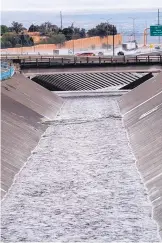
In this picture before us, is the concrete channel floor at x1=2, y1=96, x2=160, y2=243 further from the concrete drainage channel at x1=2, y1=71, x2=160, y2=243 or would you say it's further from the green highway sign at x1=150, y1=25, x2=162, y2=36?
the green highway sign at x1=150, y1=25, x2=162, y2=36

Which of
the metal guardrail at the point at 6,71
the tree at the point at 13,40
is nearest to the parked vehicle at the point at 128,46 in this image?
the tree at the point at 13,40

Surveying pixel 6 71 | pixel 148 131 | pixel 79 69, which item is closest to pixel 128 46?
pixel 79 69

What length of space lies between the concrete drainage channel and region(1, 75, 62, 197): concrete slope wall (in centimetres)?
67

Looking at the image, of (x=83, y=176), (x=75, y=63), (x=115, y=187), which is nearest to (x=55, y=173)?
(x=83, y=176)

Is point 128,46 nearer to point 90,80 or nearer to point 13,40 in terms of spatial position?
point 13,40

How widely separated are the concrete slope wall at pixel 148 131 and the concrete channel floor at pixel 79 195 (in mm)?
556

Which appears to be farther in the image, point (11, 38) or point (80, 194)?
point (11, 38)

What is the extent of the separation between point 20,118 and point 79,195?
22639mm

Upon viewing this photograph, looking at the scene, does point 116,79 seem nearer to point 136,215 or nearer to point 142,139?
point 142,139

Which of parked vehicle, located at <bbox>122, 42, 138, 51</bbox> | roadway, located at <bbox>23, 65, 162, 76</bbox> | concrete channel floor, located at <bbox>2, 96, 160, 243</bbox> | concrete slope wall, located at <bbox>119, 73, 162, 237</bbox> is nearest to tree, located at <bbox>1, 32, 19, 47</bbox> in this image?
parked vehicle, located at <bbox>122, 42, 138, 51</bbox>

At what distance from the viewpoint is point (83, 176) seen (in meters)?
47.8

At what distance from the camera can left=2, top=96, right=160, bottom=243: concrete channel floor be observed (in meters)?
37.2

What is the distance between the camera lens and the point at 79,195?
43.2 m

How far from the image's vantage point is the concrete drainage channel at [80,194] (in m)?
37.2
